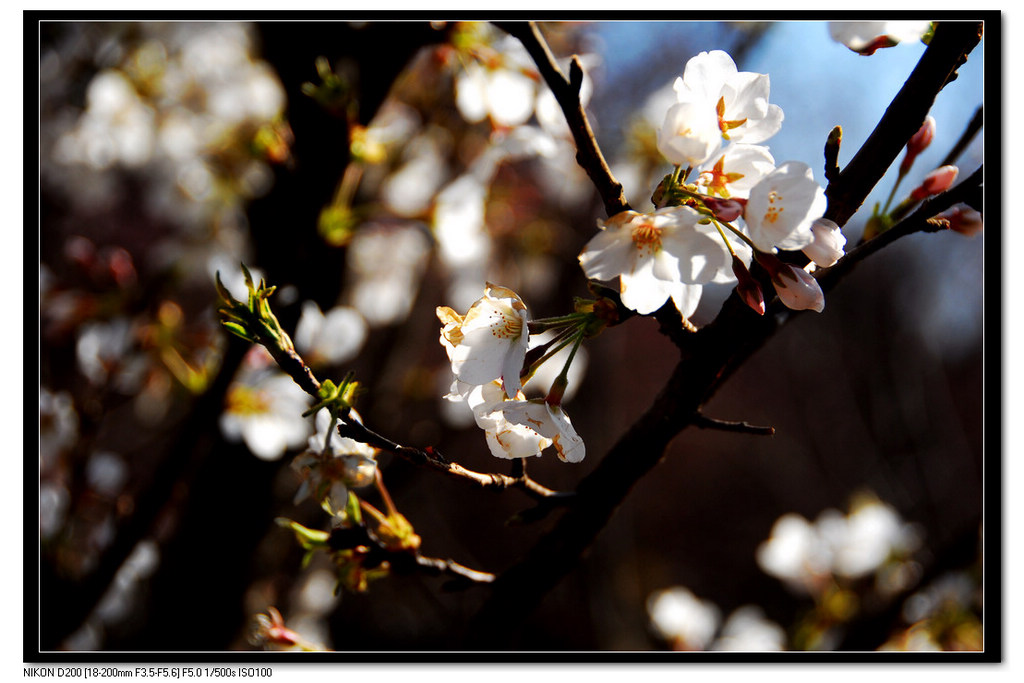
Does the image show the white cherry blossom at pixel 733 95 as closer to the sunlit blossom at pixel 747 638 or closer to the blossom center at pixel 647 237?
the blossom center at pixel 647 237

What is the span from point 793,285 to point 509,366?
212 mm

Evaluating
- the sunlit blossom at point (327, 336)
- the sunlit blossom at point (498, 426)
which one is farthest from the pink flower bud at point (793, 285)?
the sunlit blossom at point (327, 336)

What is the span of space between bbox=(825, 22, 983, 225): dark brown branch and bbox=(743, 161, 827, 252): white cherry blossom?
4.7 inches

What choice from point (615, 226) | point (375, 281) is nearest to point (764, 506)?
point (375, 281)

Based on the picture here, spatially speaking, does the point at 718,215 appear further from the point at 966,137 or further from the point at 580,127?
the point at 966,137

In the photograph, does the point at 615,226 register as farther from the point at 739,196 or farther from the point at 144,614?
the point at 144,614

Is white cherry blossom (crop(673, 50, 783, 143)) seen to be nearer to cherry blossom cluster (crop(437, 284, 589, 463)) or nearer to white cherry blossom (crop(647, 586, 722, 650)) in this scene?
cherry blossom cluster (crop(437, 284, 589, 463))

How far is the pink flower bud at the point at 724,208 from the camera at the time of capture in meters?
0.43

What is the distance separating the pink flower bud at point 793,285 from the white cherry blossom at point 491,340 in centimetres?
18

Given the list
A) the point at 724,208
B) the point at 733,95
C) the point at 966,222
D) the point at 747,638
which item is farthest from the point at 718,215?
the point at 747,638

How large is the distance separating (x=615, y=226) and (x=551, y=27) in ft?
3.08

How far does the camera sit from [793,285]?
0.47 metres

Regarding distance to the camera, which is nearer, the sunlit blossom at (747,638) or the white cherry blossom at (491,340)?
the white cherry blossom at (491,340)

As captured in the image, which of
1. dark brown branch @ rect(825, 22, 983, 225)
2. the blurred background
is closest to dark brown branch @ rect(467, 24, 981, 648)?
dark brown branch @ rect(825, 22, 983, 225)
